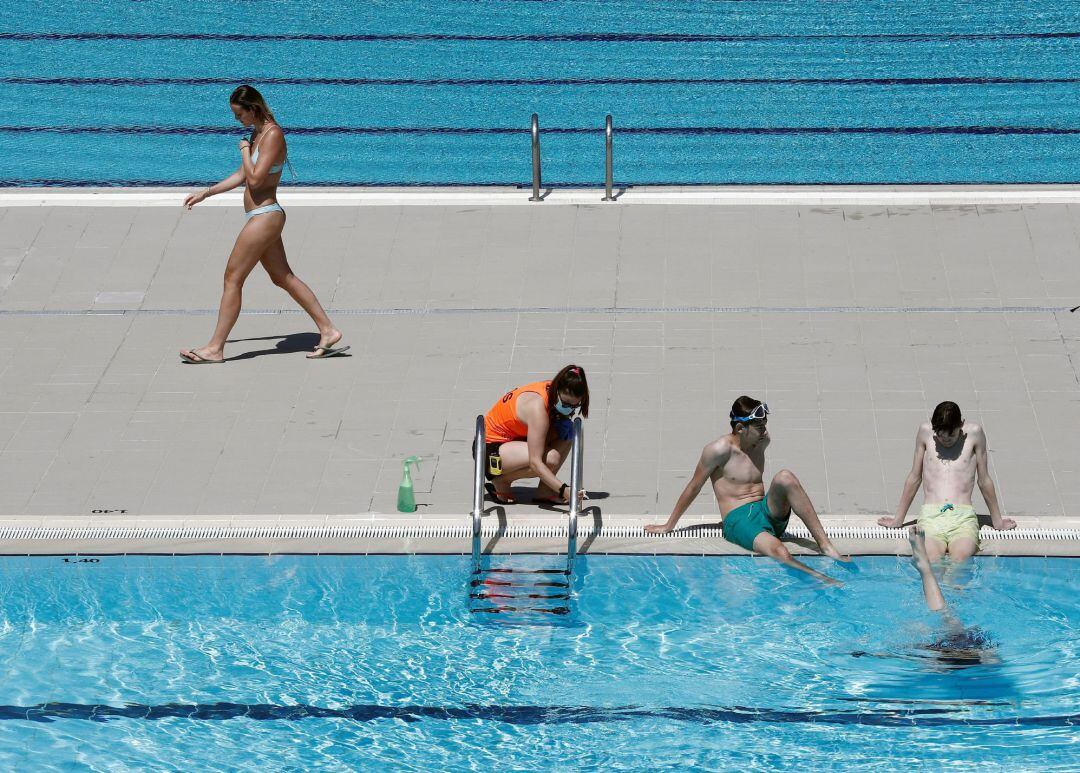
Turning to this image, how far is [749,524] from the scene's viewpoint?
699cm

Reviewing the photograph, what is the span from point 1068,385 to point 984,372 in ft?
1.43

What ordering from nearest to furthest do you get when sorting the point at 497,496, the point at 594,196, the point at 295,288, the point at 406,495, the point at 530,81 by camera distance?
the point at 406,495, the point at 497,496, the point at 295,288, the point at 594,196, the point at 530,81

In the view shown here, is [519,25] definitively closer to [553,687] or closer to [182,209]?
[182,209]

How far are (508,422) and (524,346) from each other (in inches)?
71.0

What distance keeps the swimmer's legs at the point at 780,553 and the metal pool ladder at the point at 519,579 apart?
0.78m

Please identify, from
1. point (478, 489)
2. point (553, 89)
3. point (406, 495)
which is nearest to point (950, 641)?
point (478, 489)

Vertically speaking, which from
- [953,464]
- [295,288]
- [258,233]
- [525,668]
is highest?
[258,233]

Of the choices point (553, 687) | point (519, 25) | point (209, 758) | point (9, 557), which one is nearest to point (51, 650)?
point (9, 557)

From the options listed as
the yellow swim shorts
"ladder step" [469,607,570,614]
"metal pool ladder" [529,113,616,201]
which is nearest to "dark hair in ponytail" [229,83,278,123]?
"metal pool ladder" [529,113,616,201]

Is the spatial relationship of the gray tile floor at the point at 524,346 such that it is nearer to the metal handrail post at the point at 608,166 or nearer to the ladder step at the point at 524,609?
the metal handrail post at the point at 608,166

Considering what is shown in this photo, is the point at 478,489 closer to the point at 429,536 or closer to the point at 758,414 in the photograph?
the point at 429,536

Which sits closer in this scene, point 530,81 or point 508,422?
point 508,422

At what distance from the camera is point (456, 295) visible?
9.90m

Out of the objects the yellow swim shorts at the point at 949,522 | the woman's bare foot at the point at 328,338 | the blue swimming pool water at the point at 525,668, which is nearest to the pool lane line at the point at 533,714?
the blue swimming pool water at the point at 525,668
